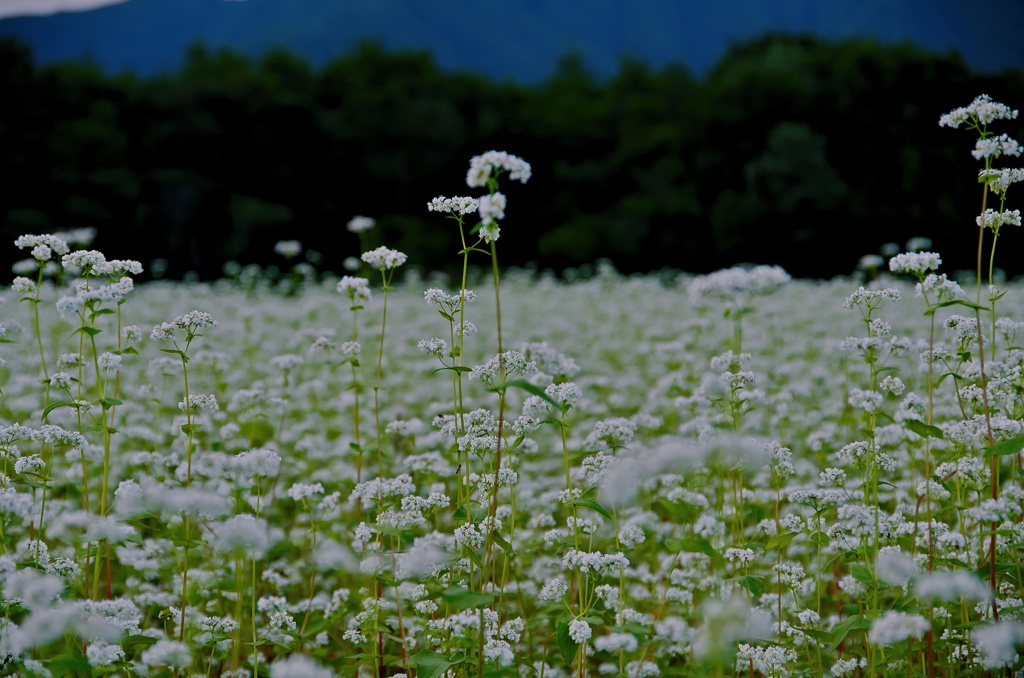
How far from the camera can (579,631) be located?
2432 mm

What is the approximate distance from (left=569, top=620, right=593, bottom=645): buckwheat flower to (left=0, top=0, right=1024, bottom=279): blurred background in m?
23.4

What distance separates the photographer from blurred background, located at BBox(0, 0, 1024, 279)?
24906mm

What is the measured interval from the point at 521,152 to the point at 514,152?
201 cm

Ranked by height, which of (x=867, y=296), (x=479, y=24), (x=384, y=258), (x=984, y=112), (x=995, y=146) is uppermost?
(x=479, y=24)

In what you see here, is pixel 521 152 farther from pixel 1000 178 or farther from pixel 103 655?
pixel 103 655

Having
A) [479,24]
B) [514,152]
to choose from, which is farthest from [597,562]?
[479,24]

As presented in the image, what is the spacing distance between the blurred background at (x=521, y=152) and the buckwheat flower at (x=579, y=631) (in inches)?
920

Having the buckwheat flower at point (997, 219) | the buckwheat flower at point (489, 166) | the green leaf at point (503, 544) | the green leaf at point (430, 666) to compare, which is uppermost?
the buckwheat flower at point (489, 166)

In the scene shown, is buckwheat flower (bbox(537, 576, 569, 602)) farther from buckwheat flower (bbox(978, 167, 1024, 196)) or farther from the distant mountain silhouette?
the distant mountain silhouette

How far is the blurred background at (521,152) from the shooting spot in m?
24.9

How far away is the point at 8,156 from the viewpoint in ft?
76.5

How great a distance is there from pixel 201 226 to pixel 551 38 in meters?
74.3

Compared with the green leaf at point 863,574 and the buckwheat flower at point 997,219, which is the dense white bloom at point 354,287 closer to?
the green leaf at point 863,574

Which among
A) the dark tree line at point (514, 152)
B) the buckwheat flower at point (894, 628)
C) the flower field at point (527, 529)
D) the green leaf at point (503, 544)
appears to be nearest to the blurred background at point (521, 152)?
the dark tree line at point (514, 152)
